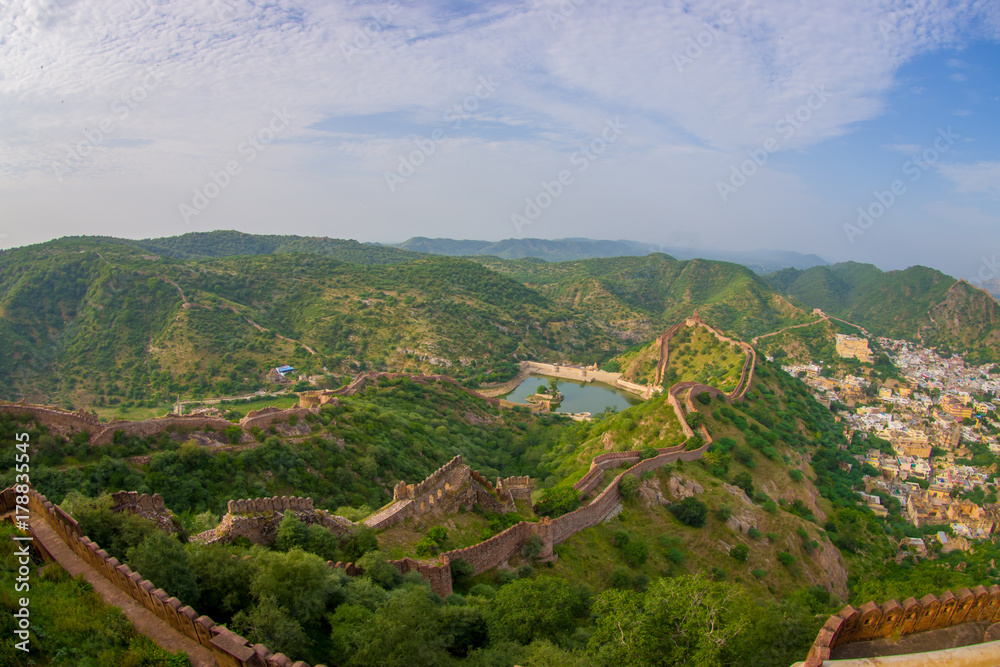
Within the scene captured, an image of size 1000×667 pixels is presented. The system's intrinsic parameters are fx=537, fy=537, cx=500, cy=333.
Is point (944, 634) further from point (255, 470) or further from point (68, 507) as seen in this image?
point (255, 470)

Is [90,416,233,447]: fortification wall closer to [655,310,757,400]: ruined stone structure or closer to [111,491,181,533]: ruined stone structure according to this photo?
[111,491,181,533]: ruined stone structure

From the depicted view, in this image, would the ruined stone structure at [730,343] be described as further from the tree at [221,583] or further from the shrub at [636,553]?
the tree at [221,583]

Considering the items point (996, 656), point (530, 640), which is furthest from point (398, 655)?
point (996, 656)

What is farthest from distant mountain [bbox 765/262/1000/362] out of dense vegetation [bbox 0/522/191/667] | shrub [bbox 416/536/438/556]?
dense vegetation [bbox 0/522/191/667]

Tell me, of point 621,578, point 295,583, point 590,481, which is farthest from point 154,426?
point 621,578

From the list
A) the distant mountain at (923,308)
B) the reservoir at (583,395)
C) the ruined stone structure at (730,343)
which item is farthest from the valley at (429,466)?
the distant mountain at (923,308)

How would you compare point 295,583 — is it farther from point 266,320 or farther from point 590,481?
point 266,320
